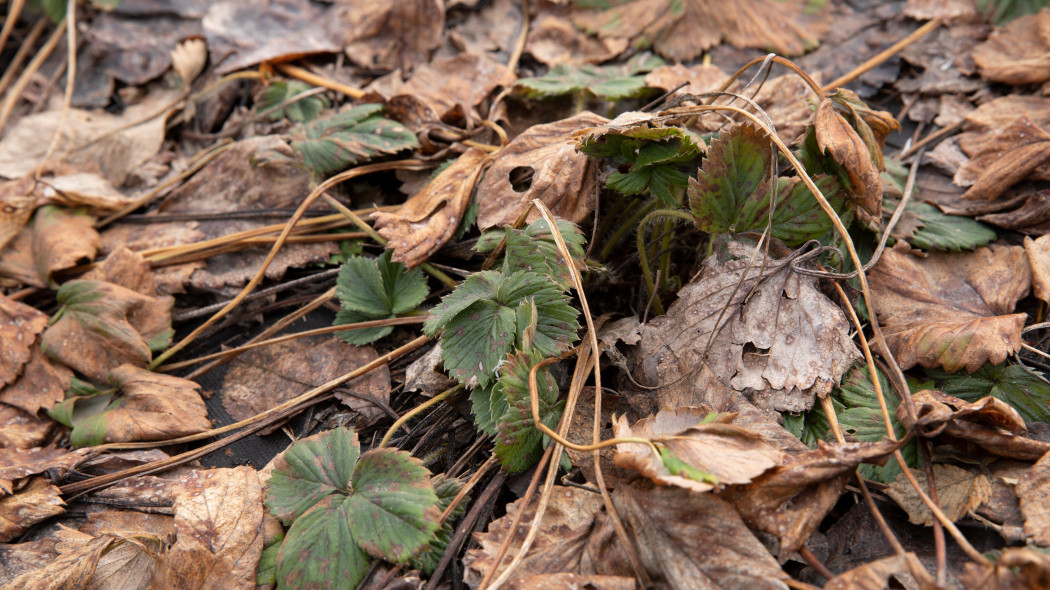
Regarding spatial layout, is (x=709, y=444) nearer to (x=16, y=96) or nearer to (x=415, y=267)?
(x=415, y=267)

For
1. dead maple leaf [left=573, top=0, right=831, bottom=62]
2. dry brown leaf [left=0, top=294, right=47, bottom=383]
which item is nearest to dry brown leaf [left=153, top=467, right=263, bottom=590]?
dry brown leaf [left=0, top=294, right=47, bottom=383]

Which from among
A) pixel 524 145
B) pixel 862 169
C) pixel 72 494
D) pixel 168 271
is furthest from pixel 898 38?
pixel 72 494

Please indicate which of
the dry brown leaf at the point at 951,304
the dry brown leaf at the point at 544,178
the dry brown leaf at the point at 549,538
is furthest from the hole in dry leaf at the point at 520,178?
the dry brown leaf at the point at 951,304

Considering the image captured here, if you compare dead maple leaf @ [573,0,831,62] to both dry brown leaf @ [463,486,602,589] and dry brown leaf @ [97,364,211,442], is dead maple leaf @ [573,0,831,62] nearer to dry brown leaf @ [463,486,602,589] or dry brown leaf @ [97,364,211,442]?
dry brown leaf @ [463,486,602,589]

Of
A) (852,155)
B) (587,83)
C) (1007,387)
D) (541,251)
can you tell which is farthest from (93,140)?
(1007,387)

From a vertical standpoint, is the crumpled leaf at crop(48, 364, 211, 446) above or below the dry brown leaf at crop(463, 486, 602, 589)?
below

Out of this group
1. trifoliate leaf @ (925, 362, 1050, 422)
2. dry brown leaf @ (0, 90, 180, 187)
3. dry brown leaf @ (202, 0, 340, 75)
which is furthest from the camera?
dry brown leaf @ (202, 0, 340, 75)
